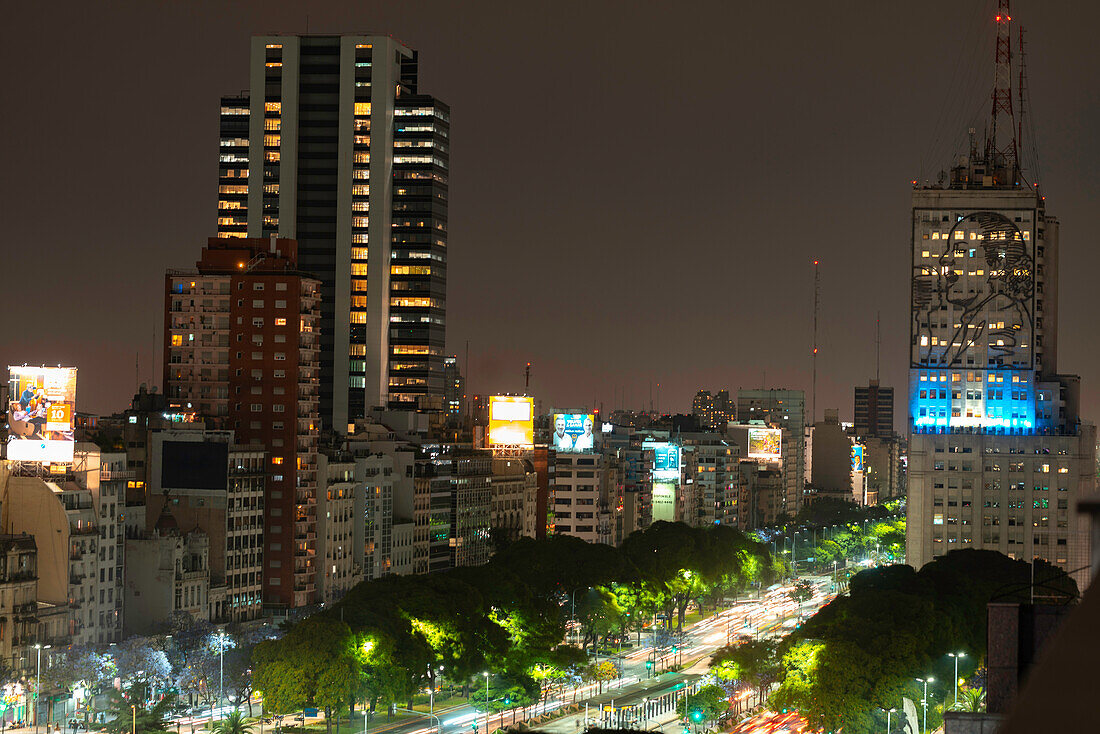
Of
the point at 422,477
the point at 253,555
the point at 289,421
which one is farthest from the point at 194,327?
the point at 422,477

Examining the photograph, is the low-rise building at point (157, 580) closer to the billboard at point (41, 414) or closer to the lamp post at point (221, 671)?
the billboard at point (41, 414)

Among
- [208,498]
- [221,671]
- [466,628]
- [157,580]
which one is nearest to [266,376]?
[208,498]

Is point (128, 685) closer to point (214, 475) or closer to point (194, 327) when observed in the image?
point (214, 475)

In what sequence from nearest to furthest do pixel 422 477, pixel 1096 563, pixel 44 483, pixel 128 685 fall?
1. pixel 1096 563
2. pixel 128 685
3. pixel 44 483
4. pixel 422 477

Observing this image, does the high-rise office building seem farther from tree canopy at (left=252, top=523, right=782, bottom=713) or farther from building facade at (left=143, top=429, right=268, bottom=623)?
tree canopy at (left=252, top=523, right=782, bottom=713)

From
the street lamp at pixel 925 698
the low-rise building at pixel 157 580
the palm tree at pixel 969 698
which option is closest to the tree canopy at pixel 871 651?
the street lamp at pixel 925 698

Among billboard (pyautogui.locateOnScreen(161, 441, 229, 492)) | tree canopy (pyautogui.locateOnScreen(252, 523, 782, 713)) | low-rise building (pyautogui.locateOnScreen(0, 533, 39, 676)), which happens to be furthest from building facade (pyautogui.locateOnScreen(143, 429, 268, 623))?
low-rise building (pyautogui.locateOnScreen(0, 533, 39, 676))
